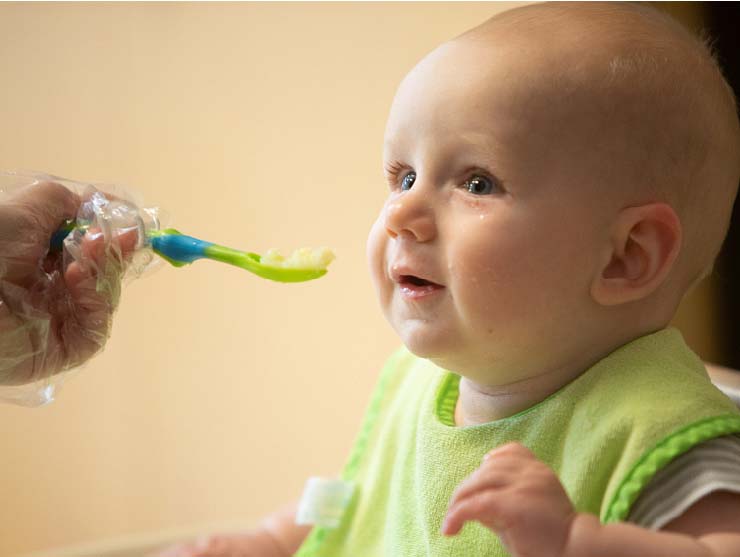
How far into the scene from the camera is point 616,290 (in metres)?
0.74

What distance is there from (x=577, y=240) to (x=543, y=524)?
0.22 metres

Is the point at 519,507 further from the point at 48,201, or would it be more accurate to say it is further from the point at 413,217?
the point at 48,201

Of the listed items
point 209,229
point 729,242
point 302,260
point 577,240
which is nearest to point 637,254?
point 577,240

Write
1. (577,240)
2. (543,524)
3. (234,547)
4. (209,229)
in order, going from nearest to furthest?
(543,524) → (577,240) → (234,547) → (209,229)

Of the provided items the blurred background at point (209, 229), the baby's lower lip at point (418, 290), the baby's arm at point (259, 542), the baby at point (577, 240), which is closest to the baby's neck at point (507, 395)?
the baby at point (577, 240)

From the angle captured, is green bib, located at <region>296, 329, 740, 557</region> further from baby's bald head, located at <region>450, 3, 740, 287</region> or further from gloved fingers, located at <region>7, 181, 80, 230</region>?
gloved fingers, located at <region>7, 181, 80, 230</region>

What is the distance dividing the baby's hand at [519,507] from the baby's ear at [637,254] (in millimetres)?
169

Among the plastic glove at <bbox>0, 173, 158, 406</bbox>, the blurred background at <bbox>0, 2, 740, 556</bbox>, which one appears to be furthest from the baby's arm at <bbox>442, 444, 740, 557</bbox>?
the blurred background at <bbox>0, 2, 740, 556</bbox>

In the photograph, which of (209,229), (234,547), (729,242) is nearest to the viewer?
(234,547)

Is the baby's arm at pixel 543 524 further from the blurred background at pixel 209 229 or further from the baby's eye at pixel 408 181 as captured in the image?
the blurred background at pixel 209 229

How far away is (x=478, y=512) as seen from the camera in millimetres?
617

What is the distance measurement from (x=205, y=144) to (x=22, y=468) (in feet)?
1.72

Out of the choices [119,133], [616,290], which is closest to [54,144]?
[119,133]

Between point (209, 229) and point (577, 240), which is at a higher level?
point (577, 240)
